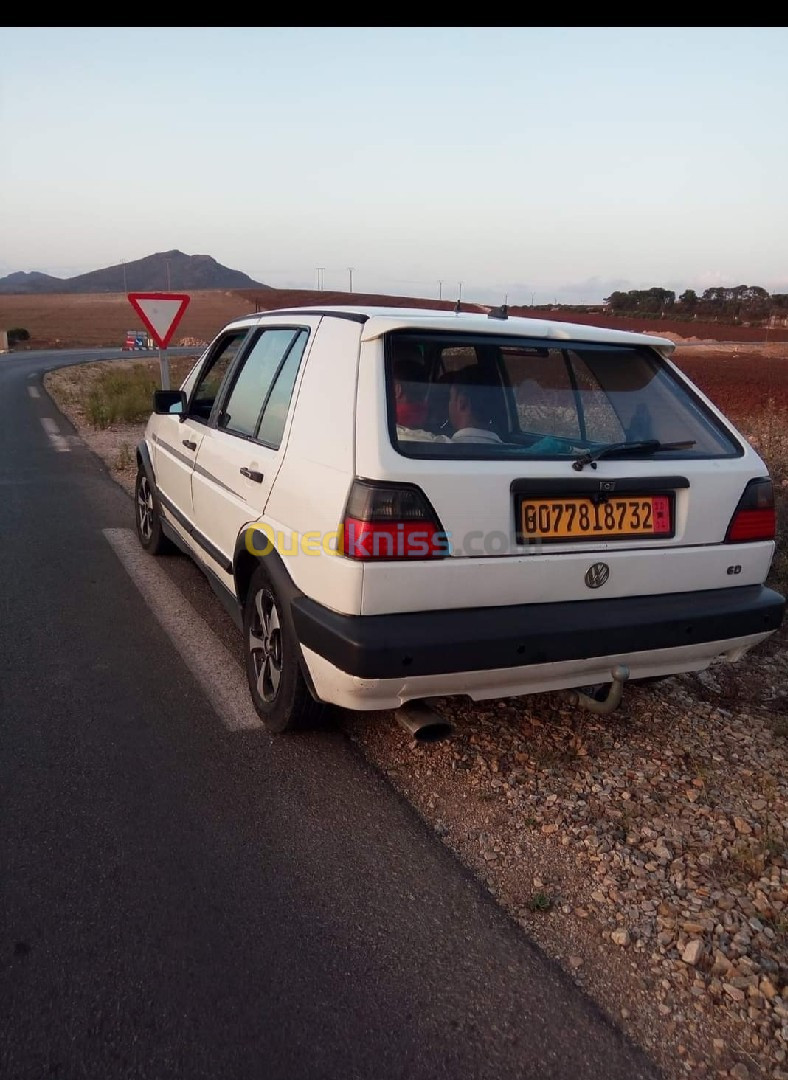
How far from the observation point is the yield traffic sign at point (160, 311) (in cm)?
960

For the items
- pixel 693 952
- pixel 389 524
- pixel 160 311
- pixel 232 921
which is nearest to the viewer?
pixel 693 952

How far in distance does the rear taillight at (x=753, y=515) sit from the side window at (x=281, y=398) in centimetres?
183

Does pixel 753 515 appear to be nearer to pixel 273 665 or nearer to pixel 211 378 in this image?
pixel 273 665

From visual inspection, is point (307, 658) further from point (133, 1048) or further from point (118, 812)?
point (133, 1048)

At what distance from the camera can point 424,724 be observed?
3.07 m

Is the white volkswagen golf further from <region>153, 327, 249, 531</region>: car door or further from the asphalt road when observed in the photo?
<region>153, 327, 249, 531</region>: car door

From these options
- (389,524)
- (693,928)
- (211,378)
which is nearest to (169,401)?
(211,378)

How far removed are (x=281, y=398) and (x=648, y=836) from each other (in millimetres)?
2222

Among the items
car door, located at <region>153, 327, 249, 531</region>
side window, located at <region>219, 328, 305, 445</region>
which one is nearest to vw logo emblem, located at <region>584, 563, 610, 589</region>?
side window, located at <region>219, 328, 305, 445</region>

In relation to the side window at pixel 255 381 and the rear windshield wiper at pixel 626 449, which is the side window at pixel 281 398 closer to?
the side window at pixel 255 381

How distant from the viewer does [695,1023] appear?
214cm

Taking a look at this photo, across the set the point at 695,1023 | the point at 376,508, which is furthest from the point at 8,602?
the point at 695,1023

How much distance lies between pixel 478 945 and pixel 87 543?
5.19 meters

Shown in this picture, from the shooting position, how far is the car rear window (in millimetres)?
3061
